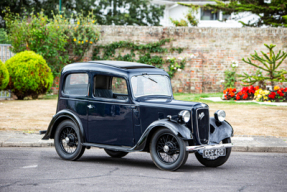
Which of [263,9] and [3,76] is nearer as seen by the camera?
[3,76]

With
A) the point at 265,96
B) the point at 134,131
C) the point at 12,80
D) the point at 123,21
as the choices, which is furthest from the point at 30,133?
the point at 123,21

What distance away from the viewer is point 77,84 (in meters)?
7.59

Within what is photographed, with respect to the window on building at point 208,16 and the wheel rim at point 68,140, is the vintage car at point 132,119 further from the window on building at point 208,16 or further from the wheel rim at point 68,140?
the window on building at point 208,16

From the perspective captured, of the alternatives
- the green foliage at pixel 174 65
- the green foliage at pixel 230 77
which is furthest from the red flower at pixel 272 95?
the green foliage at pixel 174 65

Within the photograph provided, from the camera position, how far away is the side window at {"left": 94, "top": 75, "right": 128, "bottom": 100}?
7.20 m

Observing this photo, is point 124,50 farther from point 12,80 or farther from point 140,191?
point 140,191

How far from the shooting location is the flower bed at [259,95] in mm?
16391

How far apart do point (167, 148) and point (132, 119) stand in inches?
32.5

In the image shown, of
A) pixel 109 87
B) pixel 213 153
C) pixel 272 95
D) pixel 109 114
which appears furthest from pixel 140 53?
pixel 213 153

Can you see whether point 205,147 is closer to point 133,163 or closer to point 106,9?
point 133,163

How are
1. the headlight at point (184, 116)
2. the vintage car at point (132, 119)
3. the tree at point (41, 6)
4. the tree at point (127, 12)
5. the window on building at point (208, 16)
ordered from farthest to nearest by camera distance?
1. the window on building at point (208, 16)
2. the tree at point (127, 12)
3. the tree at point (41, 6)
4. the vintage car at point (132, 119)
5. the headlight at point (184, 116)

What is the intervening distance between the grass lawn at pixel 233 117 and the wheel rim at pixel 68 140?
3.12 meters

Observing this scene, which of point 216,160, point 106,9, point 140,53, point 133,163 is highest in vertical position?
point 106,9

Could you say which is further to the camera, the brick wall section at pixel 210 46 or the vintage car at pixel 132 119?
the brick wall section at pixel 210 46
